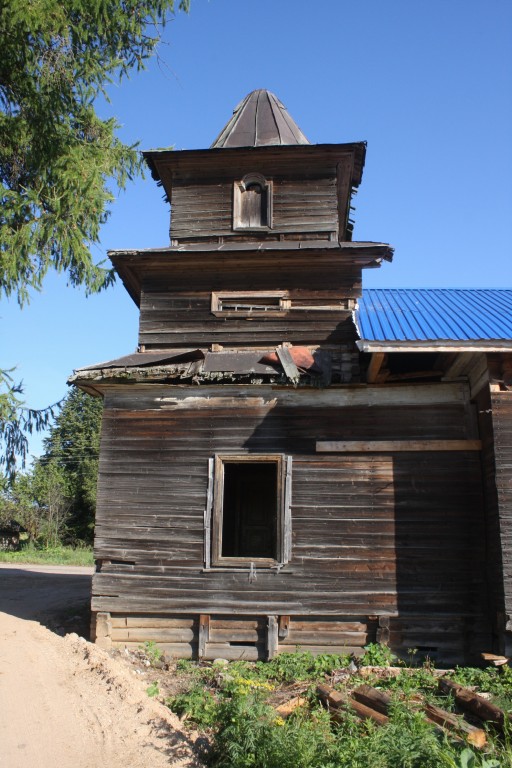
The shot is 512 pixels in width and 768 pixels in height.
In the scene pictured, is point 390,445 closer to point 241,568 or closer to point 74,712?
point 241,568

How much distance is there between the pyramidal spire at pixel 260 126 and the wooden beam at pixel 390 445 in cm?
654

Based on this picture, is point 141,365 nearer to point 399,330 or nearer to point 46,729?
point 399,330

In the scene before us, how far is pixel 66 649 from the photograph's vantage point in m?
9.16

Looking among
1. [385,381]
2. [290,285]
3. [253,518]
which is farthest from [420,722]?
[253,518]

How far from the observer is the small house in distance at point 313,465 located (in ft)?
32.0

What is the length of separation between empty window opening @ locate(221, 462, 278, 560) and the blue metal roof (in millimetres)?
4876

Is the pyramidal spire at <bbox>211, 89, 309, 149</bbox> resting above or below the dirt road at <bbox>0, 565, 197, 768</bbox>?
above

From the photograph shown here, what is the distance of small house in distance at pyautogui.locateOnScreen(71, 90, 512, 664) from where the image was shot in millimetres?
9742

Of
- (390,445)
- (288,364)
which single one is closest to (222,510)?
(288,364)

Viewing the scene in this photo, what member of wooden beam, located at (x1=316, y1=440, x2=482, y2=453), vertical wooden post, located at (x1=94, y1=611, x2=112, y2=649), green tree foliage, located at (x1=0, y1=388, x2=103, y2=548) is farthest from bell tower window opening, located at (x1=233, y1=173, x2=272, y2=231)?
green tree foliage, located at (x1=0, y1=388, x2=103, y2=548)

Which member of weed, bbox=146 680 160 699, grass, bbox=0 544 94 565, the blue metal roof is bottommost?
grass, bbox=0 544 94 565

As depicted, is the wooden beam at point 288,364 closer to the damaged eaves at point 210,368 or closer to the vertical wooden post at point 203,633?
the damaged eaves at point 210,368

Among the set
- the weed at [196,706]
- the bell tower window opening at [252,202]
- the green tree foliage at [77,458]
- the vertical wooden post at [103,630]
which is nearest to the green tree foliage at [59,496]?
the green tree foliage at [77,458]

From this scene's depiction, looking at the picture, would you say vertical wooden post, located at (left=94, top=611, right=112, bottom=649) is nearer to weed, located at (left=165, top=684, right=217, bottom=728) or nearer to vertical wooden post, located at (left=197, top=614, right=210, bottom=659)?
vertical wooden post, located at (left=197, top=614, right=210, bottom=659)
